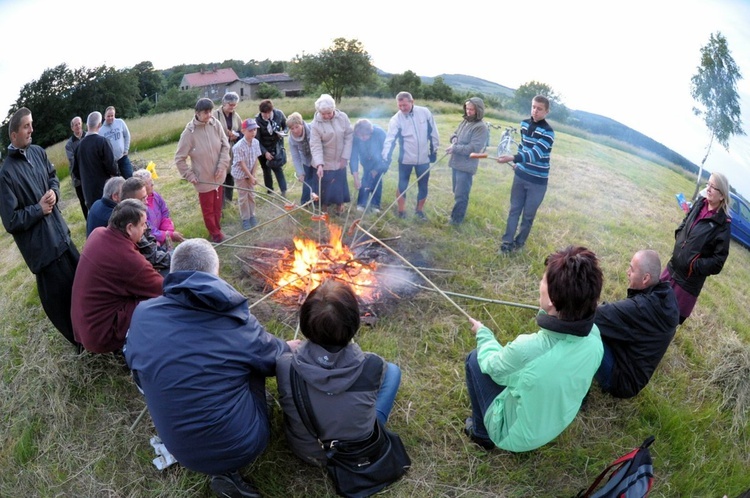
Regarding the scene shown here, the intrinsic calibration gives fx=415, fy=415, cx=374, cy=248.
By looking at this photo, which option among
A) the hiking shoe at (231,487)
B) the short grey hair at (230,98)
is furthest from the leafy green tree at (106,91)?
the hiking shoe at (231,487)

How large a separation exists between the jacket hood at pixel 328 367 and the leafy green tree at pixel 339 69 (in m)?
23.9

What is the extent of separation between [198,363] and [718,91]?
27.9 ft

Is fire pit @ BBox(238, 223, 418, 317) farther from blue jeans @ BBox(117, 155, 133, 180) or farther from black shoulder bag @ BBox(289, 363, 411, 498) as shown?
blue jeans @ BBox(117, 155, 133, 180)

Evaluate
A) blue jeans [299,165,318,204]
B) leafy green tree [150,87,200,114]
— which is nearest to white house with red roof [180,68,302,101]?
leafy green tree [150,87,200,114]

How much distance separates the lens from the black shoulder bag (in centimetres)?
250

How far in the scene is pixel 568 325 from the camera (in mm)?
2482

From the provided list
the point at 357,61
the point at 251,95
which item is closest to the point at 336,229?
the point at 357,61

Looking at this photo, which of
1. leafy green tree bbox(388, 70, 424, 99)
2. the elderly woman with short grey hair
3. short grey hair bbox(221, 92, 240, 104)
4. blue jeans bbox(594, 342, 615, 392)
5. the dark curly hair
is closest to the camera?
the dark curly hair

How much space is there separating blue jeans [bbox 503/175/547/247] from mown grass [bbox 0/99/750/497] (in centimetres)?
31

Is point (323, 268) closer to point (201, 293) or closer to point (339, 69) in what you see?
point (201, 293)

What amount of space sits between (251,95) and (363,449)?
41.1 metres

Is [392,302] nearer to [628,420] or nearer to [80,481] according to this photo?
[628,420]

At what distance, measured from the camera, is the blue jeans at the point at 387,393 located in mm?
3000

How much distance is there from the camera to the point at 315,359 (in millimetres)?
2418
